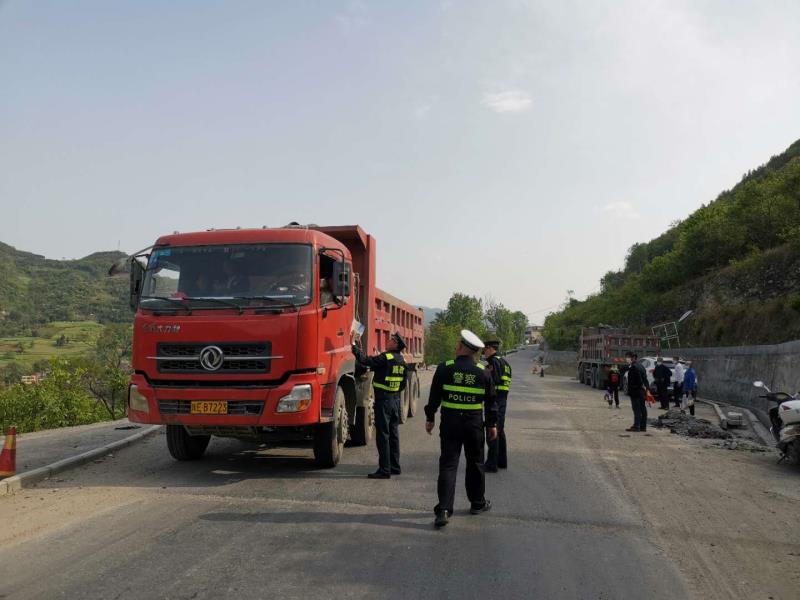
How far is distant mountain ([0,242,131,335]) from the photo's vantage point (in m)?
118

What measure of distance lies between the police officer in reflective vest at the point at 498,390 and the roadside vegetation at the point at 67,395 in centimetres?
2924

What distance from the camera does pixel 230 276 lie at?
288 inches

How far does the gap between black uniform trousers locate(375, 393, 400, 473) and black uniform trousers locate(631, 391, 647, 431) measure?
7012 mm

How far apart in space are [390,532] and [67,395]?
36702mm

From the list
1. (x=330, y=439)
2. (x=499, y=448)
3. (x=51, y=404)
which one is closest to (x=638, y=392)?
(x=499, y=448)

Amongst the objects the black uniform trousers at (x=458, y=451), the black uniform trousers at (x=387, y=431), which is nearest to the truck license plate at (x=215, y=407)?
the black uniform trousers at (x=387, y=431)

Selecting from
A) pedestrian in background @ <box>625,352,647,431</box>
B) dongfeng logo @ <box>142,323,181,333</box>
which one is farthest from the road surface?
pedestrian in background @ <box>625,352,647,431</box>

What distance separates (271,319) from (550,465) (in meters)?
4.39

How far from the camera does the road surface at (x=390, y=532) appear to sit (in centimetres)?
410

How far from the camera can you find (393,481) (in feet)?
24.1

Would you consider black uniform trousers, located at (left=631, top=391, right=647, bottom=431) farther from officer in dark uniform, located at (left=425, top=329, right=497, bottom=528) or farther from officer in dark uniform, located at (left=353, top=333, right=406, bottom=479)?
officer in dark uniform, located at (left=425, top=329, right=497, bottom=528)

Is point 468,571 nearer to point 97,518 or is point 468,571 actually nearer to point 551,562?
point 551,562

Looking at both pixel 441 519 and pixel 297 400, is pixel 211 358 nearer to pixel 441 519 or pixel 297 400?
pixel 297 400

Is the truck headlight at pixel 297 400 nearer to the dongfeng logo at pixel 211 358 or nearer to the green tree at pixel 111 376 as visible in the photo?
the dongfeng logo at pixel 211 358
